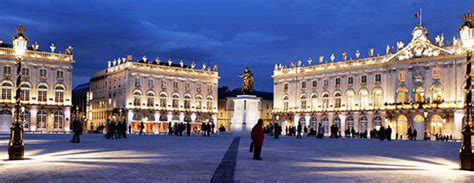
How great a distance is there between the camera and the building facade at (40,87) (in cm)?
6700

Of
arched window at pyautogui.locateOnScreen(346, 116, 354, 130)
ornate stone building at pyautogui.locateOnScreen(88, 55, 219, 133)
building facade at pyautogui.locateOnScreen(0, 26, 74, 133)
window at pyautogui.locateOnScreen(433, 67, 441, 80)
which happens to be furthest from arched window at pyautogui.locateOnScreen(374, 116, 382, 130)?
building facade at pyautogui.locateOnScreen(0, 26, 74, 133)

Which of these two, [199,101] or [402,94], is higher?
[402,94]

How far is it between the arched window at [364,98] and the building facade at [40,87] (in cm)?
3803

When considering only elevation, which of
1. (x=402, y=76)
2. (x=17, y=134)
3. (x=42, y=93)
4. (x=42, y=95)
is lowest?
(x=17, y=134)

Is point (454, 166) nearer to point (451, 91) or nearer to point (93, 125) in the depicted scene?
point (451, 91)

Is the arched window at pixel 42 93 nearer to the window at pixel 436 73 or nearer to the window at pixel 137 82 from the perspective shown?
the window at pixel 137 82

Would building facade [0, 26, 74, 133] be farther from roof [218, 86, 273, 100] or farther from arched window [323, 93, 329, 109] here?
roof [218, 86, 273, 100]

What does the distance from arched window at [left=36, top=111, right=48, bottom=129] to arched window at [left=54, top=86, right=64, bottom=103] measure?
267cm

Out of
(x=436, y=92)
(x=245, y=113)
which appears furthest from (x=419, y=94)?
(x=245, y=113)

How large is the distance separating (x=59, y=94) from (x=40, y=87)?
8.46ft

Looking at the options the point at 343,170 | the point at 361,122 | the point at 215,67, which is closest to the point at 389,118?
the point at 361,122

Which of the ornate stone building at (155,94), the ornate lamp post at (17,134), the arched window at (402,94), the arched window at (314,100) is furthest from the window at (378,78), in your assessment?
the ornate lamp post at (17,134)

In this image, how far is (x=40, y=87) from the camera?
69.6 m

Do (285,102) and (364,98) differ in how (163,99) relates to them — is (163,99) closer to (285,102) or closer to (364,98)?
(285,102)
